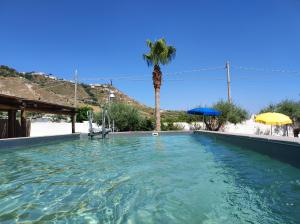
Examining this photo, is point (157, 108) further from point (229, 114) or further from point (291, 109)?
point (291, 109)

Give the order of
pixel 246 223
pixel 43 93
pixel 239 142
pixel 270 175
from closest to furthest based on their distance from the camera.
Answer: pixel 246 223 → pixel 270 175 → pixel 239 142 → pixel 43 93

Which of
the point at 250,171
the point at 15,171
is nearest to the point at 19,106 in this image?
the point at 15,171

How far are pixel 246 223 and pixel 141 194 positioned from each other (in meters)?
1.96

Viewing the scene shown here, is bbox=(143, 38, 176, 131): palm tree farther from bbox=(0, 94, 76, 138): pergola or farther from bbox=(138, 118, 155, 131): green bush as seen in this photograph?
bbox=(0, 94, 76, 138): pergola

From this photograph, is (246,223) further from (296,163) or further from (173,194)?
(296,163)

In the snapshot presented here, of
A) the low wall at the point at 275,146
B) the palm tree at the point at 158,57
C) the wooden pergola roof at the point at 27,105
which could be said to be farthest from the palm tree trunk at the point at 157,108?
the low wall at the point at 275,146

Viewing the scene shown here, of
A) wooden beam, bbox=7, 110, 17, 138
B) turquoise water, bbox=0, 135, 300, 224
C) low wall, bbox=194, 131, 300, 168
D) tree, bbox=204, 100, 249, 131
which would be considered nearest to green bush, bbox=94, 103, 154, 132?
tree, bbox=204, 100, 249, 131

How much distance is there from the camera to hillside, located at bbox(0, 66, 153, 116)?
62.8 m

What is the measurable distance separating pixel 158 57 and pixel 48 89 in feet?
174

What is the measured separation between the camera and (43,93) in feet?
221

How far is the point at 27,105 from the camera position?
1773cm

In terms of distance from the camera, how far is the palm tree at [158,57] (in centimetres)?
2864

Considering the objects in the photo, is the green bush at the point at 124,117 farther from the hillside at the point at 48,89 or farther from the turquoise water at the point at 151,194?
the hillside at the point at 48,89

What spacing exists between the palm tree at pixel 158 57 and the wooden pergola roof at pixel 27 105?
8133 millimetres
